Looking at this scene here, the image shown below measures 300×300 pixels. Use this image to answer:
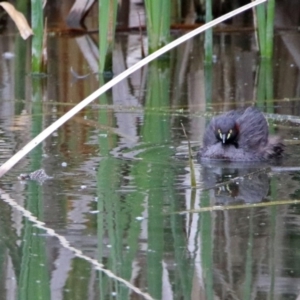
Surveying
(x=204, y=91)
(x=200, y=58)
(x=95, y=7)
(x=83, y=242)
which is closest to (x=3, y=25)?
(x=95, y=7)

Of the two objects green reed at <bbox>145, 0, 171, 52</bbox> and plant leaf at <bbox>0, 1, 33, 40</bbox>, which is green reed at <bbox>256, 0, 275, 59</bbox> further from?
plant leaf at <bbox>0, 1, 33, 40</bbox>

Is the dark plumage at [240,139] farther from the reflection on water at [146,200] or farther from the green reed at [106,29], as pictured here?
the green reed at [106,29]

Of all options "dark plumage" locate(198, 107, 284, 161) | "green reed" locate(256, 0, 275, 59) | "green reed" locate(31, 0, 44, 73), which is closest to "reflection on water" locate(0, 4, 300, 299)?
"dark plumage" locate(198, 107, 284, 161)

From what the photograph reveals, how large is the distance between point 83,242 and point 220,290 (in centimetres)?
77

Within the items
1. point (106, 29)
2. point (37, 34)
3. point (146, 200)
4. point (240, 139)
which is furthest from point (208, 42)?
point (146, 200)

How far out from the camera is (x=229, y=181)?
17.3 feet

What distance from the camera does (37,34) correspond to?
8.77 m

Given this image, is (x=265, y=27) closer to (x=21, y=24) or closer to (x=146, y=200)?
(x=21, y=24)

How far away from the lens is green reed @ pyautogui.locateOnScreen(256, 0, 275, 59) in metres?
9.48

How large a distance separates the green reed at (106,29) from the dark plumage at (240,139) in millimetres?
2400

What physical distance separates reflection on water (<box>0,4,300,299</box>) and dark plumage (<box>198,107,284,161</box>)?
0.15m

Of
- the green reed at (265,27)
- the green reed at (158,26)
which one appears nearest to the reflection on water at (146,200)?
the green reed at (265,27)

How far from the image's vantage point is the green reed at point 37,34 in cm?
846

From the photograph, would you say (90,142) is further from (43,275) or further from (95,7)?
(95,7)
